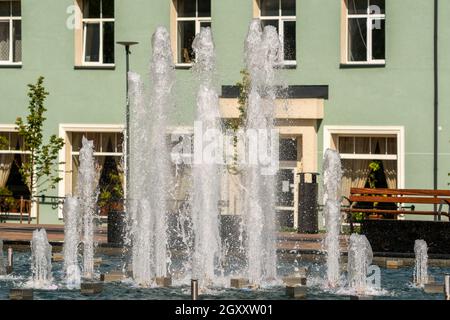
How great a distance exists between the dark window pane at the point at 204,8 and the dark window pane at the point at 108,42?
2.30 m

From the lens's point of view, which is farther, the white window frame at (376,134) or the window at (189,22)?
the window at (189,22)

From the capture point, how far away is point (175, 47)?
4181 cm

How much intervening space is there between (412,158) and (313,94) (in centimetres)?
276

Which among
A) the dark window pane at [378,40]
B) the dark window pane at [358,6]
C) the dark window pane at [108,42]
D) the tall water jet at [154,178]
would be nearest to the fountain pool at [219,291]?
the tall water jet at [154,178]

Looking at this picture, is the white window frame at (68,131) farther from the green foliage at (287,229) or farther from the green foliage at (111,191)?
the green foliage at (287,229)

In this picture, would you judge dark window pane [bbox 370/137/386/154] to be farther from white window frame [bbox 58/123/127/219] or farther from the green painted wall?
white window frame [bbox 58/123/127/219]

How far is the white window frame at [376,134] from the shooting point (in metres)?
39.8

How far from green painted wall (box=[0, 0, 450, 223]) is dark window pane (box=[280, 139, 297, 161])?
0.76m

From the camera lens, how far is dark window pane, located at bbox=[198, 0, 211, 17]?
41750 millimetres

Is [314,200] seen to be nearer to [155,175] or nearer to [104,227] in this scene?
[104,227]

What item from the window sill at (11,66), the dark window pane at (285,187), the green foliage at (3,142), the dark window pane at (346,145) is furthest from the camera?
the window sill at (11,66)

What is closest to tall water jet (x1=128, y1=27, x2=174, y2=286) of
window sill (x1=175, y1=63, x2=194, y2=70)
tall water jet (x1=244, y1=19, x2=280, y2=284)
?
tall water jet (x1=244, y1=19, x2=280, y2=284)

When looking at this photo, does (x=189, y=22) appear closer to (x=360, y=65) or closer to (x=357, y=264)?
(x=360, y=65)

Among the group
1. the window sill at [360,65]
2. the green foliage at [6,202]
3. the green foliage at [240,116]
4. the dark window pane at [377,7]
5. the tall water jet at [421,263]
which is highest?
the dark window pane at [377,7]
